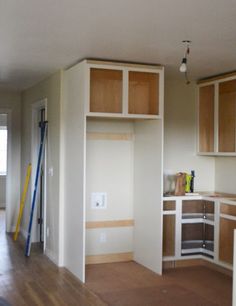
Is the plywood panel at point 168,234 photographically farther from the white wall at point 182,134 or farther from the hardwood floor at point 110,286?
the white wall at point 182,134

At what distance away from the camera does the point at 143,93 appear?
16.8 ft

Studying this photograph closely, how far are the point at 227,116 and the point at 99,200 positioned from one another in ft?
6.18

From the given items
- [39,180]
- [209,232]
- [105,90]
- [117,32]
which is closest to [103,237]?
[209,232]

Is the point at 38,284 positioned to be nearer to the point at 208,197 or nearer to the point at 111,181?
the point at 111,181

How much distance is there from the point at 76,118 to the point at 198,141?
1.84m

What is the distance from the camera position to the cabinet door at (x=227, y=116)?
5449 millimetres

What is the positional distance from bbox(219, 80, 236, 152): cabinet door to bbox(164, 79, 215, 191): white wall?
1.74 feet

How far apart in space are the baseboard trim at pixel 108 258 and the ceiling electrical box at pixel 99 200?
0.62m

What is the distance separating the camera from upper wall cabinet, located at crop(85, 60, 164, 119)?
16.0 ft

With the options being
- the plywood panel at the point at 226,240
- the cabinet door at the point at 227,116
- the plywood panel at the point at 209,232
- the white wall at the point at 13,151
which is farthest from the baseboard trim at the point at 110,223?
the white wall at the point at 13,151

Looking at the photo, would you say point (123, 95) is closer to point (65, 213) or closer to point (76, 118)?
point (76, 118)

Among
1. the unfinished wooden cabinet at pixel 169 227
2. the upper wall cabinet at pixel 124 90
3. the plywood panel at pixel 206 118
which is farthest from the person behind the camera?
the plywood panel at pixel 206 118

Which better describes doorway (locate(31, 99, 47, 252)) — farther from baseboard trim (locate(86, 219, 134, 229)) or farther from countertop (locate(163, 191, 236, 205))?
countertop (locate(163, 191, 236, 205))

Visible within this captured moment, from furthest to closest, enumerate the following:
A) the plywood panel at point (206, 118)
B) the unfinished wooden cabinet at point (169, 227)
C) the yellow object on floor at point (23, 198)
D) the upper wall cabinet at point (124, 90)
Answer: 1. the yellow object on floor at point (23, 198)
2. the plywood panel at point (206, 118)
3. the unfinished wooden cabinet at point (169, 227)
4. the upper wall cabinet at point (124, 90)
